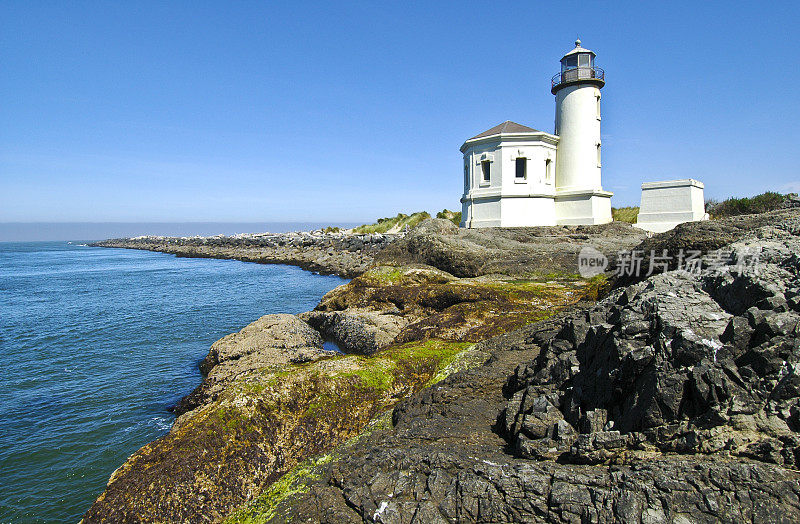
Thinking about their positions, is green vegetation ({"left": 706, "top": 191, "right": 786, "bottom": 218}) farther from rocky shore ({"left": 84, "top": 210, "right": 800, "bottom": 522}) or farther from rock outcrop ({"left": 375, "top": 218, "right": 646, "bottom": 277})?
rocky shore ({"left": 84, "top": 210, "right": 800, "bottom": 522})

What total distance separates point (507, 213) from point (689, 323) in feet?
69.1

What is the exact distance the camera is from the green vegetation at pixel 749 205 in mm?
22125

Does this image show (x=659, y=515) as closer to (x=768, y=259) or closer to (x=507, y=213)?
(x=768, y=259)

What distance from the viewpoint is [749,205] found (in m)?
23.5

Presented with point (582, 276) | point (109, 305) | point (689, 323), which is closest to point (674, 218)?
point (582, 276)

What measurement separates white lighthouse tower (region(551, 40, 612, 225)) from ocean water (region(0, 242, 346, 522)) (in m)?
15.3

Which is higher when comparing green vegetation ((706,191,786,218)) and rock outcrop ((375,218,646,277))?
green vegetation ((706,191,786,218))

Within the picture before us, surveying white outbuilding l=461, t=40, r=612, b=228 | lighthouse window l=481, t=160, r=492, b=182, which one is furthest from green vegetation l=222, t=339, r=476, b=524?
lighthouse window l=481, t=160, r=492, b=182

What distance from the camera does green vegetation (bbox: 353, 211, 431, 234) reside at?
51656mm

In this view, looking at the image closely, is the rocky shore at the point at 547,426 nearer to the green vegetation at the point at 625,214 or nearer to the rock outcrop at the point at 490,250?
the rock outcrop at the point at 490,250

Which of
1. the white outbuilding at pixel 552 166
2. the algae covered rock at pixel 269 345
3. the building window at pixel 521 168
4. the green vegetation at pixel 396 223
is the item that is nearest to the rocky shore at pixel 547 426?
the algae covered rock at pixel 269 345

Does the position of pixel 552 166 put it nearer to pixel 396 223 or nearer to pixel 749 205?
pixel 749 205

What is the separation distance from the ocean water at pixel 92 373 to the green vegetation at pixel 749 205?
22.8 meters

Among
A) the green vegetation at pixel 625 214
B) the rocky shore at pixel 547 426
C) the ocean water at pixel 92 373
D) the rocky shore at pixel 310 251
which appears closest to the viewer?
the rocky shore at pixel 547 426
